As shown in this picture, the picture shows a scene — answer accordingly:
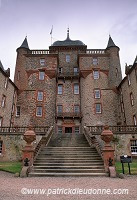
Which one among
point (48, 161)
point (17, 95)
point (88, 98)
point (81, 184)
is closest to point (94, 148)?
point (48, 161)

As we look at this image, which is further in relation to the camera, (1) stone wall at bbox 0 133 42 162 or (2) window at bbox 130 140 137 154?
(2) window at bbox 130 140 137 154

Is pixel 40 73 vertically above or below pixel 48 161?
above

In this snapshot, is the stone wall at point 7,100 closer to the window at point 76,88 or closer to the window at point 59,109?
the window at point 59,109

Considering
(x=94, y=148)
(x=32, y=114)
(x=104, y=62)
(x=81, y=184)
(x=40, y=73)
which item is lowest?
(x=81, y=184)

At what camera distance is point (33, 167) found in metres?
11.8

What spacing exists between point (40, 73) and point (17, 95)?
621 centimetres

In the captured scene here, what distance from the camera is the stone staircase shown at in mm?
11242

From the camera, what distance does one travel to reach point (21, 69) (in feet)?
106

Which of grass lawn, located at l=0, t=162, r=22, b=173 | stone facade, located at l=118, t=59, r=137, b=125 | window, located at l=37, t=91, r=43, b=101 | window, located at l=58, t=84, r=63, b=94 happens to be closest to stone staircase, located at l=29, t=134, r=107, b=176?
grass lawn, located at l=0, t=162, r=22, b=173

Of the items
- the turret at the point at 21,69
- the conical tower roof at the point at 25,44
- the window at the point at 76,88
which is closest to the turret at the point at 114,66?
the window at the point at 76,88

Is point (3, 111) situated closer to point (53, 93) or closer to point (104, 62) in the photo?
point (53, 93)

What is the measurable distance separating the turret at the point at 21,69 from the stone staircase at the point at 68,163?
18.8 metres

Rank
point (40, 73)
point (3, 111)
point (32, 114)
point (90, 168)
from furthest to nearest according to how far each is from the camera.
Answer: point (40, 73) < point (32, 114) < point (3, 111) < point (90, 168)

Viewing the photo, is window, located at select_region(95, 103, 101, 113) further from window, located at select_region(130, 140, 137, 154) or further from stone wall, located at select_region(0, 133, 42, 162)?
stone wall, located at select_region(0, 133, 42, 162)
